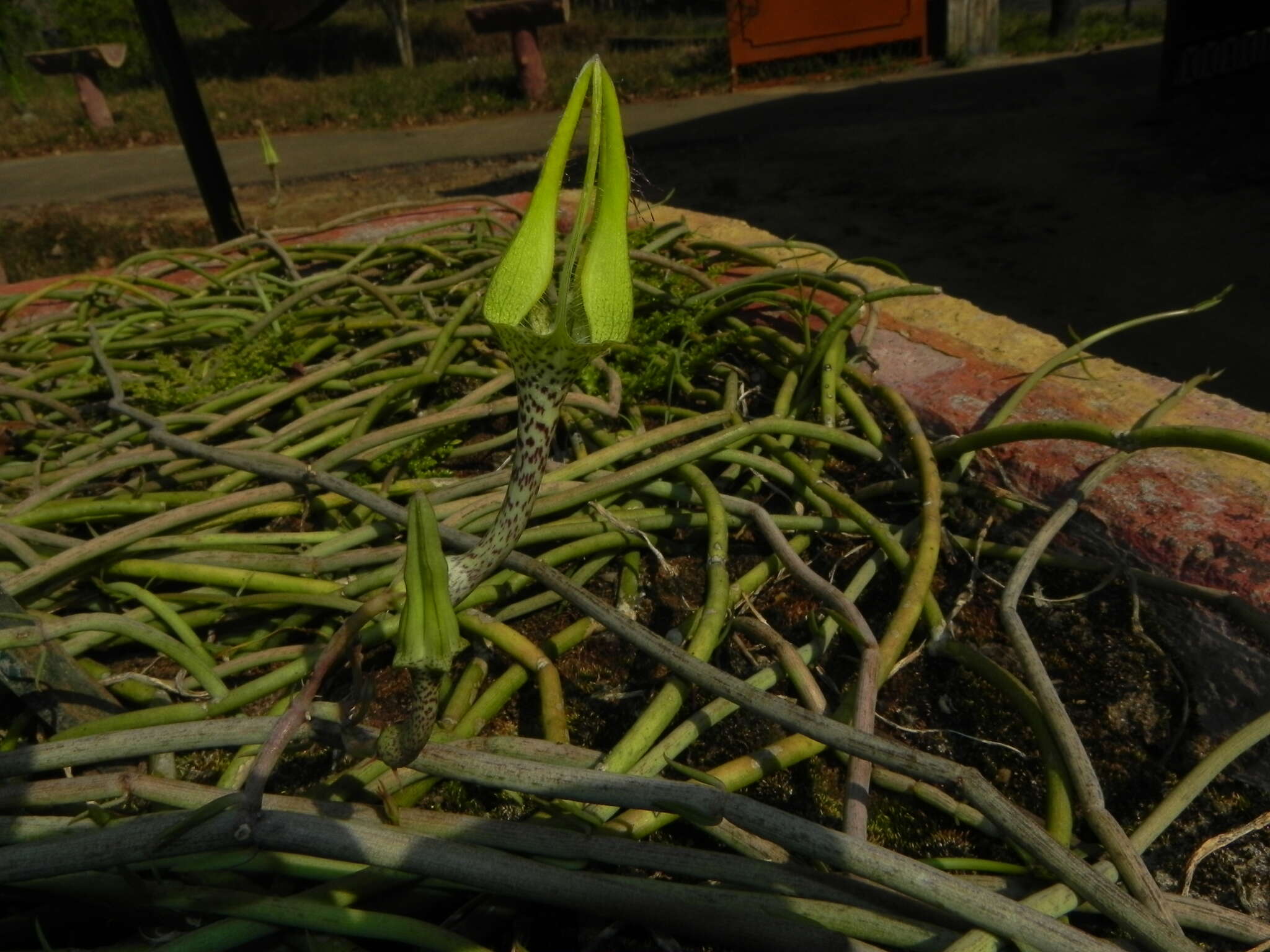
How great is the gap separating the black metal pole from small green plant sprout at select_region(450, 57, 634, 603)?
248 cm

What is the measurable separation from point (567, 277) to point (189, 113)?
273 cm

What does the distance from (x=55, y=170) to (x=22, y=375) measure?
10632 millimetres

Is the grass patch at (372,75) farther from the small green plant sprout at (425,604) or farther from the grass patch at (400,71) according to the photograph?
the small green plant sprout at (425,604)

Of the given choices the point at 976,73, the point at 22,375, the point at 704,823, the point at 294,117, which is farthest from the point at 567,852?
the point at 294,117

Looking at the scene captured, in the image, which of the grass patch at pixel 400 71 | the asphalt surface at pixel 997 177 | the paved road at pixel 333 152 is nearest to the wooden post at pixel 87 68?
the grass patch at pixel 400 71

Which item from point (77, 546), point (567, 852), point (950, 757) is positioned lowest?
point (950, 757)

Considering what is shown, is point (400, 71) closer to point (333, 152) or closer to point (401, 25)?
point (401, 25)

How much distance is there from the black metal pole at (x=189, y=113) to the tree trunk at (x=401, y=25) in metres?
14.5

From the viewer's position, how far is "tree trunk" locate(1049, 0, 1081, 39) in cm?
1166

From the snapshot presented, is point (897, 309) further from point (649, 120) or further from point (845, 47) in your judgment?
point (845, 47)

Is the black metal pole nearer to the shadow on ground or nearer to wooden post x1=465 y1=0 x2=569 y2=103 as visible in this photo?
the shadow on ground

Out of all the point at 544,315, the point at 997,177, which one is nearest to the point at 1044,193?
the point at 997,177

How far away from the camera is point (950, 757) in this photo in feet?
3.55

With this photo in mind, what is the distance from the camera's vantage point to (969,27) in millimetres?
11211
